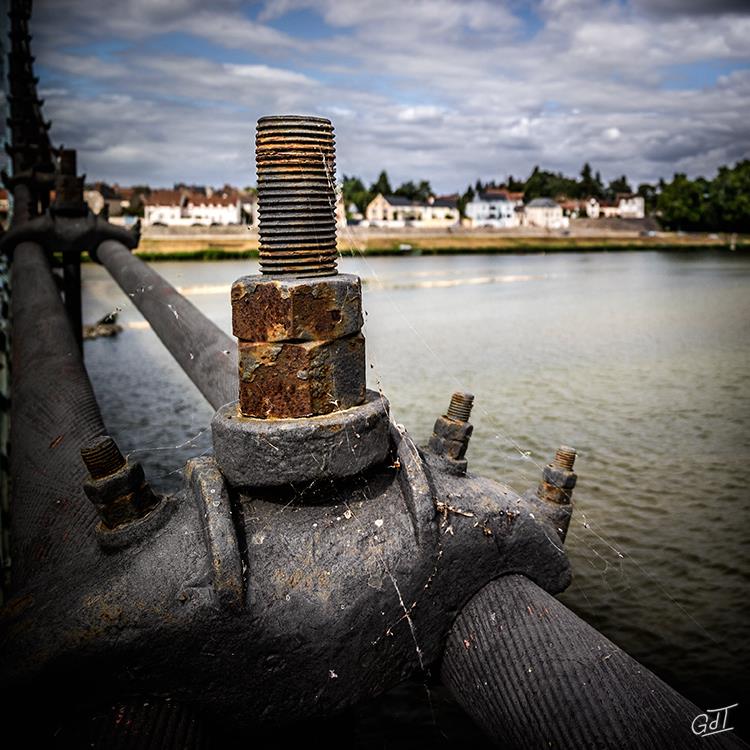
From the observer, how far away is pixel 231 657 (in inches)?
59.2

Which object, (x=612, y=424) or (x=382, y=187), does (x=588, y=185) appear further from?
(x=612, y=424)

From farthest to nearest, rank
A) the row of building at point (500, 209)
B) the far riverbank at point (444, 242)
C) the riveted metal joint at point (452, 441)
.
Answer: the row of building at point (500, 209) < the far riverbank at point (444, 242) < the riveted metal joint at point (452, 441)

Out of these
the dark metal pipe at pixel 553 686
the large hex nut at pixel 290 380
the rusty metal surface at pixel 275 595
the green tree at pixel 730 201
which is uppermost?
the green tree at pixel 730 201

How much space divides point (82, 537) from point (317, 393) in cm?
74

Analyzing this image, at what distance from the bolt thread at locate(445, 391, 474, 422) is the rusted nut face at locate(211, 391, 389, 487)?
45 centimetres

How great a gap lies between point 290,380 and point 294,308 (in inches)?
6.8

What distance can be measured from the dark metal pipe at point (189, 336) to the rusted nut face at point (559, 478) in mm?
1147

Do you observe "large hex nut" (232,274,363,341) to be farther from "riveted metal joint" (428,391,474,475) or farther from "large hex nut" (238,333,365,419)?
"riveted metal joint" (428,391,474,475)

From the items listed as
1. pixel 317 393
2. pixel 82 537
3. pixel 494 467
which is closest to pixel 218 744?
pixel 82 537

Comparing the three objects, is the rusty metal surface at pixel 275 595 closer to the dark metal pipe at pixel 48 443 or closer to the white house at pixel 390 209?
the dark metal pipe at pixel 48 443

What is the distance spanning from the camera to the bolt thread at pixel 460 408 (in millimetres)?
2029

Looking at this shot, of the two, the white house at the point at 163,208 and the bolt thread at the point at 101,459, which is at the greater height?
the white house at the point at 163,208

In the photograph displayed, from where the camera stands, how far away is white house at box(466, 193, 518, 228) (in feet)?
436

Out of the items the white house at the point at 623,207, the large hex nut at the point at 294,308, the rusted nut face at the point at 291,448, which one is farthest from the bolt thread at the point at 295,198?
the white house at the point at 623,207
